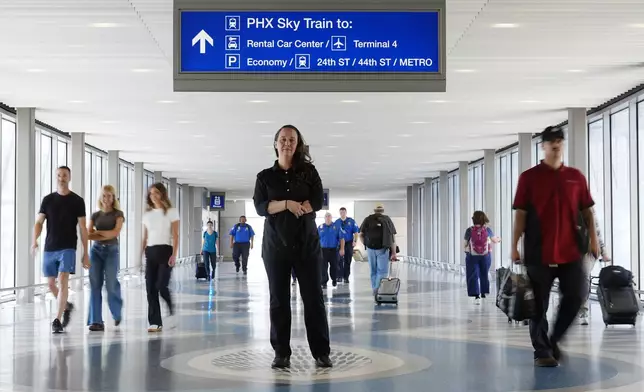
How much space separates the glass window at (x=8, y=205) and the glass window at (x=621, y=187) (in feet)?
42.4

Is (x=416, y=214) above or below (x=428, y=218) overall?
above

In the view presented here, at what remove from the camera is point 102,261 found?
980cm

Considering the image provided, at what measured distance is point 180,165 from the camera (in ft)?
109

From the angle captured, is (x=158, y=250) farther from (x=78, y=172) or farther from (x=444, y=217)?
(x=444, y=217)

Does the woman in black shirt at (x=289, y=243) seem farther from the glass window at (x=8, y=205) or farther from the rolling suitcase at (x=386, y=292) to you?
the glass window at (x=8, y=205)

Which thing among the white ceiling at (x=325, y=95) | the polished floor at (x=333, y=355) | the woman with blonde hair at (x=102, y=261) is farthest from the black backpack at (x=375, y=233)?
the woman with blonde hair at (x=102, y=261)

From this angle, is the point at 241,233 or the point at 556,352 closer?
the point at 556,352

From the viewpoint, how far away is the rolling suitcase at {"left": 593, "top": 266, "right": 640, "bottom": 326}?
1044 centimetres

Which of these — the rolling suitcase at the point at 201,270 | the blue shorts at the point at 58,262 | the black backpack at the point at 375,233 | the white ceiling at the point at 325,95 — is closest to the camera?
the blue shorts at the point at 58,262

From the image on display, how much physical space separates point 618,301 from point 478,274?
4.18 metres

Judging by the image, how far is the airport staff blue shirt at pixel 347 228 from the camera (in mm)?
19547

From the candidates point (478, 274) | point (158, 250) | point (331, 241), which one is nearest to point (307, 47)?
point (158, 250)

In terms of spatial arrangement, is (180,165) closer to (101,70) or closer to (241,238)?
(241,238)

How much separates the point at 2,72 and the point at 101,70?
1.65m
